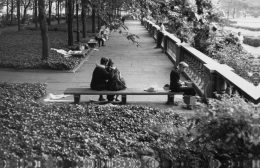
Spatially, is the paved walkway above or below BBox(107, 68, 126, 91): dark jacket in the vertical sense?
below

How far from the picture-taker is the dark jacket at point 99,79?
11.9 metres

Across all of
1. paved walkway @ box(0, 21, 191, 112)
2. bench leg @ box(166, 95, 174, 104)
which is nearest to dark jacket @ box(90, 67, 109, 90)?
paved walkway @ box(0, 21, 191, 112)

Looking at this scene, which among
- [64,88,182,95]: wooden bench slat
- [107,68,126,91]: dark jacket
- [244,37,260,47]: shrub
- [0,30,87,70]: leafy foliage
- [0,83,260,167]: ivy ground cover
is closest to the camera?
[0,83,260,167]: ivy ground cover

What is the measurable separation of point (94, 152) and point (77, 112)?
3.02 m

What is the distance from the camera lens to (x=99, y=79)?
12039 millimetres

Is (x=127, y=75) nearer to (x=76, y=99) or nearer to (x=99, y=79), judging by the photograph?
(x=99, y=79)

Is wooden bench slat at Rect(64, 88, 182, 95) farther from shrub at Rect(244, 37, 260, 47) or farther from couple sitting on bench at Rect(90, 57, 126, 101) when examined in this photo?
shrub at Rect(244, 37, 260, 47)

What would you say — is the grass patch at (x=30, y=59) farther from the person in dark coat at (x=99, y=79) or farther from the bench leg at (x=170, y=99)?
the bench leg at (x=170, y=99)

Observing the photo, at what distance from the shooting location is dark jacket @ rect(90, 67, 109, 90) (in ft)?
39.2

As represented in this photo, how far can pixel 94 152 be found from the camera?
21.3 feet

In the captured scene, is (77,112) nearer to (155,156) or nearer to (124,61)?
(155,156)

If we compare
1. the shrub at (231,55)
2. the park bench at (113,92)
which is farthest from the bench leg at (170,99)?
the shrub at (231,55)

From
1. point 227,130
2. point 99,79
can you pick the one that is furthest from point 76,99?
point 227,130

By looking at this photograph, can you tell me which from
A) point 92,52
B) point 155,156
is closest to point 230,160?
point 155,156
